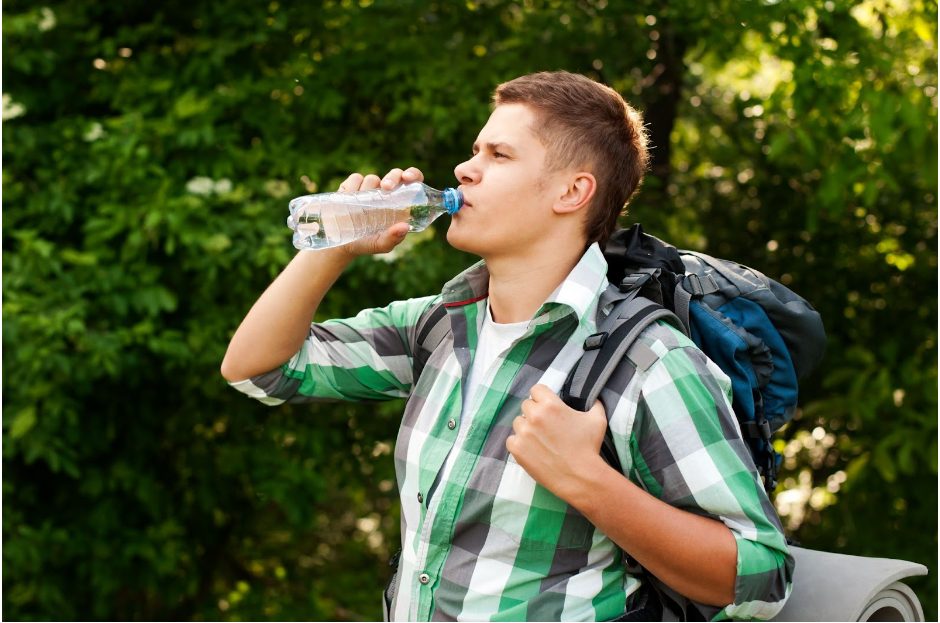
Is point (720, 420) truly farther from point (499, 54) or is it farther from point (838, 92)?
point (499, 54)

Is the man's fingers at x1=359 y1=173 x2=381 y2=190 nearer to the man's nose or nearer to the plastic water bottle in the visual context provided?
the plastic water bottle

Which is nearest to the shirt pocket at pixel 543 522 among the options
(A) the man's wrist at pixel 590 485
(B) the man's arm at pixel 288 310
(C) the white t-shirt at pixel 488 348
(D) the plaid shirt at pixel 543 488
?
(D) the plaid shirt at pixel 543 488

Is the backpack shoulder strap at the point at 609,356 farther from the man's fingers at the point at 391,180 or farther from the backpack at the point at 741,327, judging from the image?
the man's fingers at the point at 391,180

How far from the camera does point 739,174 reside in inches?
188

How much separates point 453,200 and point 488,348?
0.28 metres

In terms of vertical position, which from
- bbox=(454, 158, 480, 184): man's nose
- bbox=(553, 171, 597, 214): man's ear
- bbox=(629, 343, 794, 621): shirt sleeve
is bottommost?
bbox=(629, 343, 794, 621): shirt sleeve

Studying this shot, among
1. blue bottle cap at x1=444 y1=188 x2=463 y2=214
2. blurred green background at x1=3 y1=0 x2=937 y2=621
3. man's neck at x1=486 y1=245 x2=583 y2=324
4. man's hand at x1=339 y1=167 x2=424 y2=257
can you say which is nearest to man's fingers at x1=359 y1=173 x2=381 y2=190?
man's hand at x1=339 y1=167 x2=424 y2=257

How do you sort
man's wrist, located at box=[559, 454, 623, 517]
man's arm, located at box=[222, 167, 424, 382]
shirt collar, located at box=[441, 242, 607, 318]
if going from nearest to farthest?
1. man's wrist, located at box=[559, 454, 623, 517]
2. shirt collar, located at box=[441, 242, 607, 318]
3. man's arm, located at box=[222, 167, 424, 382]

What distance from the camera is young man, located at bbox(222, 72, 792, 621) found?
5.09ft

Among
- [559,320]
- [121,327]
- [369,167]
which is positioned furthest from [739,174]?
[559,320]

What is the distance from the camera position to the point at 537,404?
5.11ft

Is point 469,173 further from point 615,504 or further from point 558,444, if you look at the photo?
point 615,504

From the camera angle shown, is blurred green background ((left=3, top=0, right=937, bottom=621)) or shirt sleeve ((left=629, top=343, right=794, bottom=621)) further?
blurred green background ((left=3, top=0, right=937, bottom=621))

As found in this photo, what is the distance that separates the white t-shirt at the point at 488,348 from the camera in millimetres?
1809
